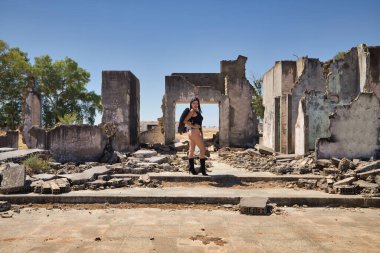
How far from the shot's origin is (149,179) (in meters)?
7.18

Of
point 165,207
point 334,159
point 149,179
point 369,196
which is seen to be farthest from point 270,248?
point 334,159

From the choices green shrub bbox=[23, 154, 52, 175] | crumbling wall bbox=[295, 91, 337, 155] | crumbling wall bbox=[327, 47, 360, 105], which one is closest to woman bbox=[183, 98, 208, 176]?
green shrub bbox=[23, 154, 52, 175]

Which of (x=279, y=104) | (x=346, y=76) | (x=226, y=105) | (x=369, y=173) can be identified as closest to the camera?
(x=369, y=173)

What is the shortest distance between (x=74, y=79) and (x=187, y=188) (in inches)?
1011

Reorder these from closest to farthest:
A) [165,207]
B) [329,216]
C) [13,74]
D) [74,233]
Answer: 1. [74,233]
2. [329,216]
3. [165,207]
4. [13,74]

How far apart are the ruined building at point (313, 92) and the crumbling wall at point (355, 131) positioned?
1.66m

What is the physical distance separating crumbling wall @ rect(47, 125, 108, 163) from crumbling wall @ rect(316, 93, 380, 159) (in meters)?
7.03

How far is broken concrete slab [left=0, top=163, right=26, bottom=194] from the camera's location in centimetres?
600

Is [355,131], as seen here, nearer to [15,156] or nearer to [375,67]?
[375,67]

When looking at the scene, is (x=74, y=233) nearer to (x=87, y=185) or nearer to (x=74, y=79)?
(x=87, y=185)

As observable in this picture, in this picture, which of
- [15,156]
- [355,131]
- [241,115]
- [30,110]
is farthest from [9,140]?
[355,131]

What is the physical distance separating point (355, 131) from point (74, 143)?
A: 867 cm

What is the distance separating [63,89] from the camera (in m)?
29.3

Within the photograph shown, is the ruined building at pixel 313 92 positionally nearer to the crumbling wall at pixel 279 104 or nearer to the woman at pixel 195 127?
the crumbling wall at pixel 279 104
